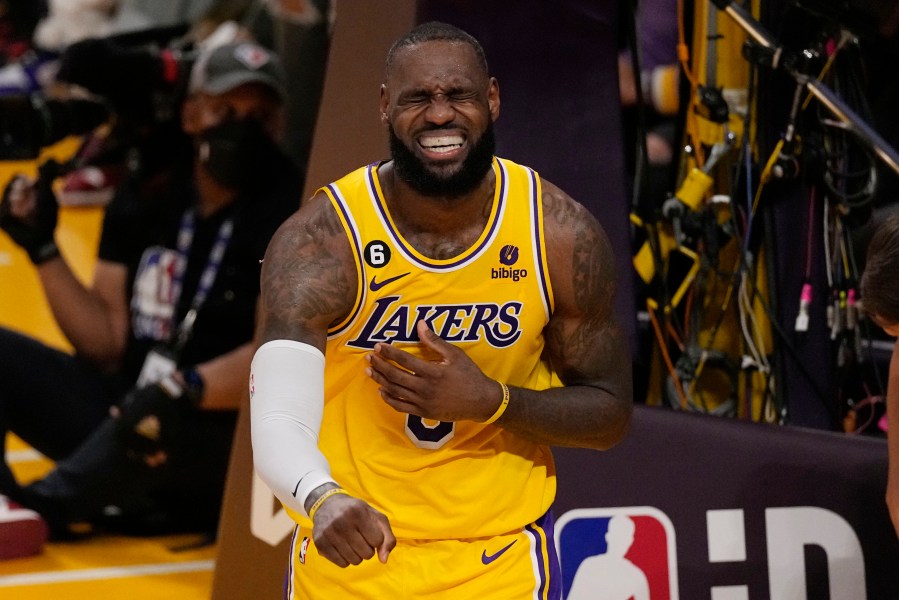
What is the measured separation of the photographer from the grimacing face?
2.23 m

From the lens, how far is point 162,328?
5.39 metres

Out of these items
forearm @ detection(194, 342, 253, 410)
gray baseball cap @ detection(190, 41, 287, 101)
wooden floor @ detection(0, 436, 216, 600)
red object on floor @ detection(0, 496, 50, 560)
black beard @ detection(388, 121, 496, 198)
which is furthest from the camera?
gray baseball cap @ detection(190, 41, 287, 101)

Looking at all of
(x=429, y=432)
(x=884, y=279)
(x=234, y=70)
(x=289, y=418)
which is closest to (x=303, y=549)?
(x=429, y=432)

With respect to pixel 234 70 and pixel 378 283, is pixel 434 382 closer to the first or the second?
pixel 378 283

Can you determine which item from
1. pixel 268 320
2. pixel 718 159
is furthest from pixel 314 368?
pixel 718 159

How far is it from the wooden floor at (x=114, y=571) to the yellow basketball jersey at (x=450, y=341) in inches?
78.0

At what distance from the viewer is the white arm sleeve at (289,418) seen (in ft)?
8.23

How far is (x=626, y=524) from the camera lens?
12.8 ft

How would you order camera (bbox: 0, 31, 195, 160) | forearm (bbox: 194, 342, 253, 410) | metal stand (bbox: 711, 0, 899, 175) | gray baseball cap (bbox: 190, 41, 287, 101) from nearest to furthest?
metal stand (bbox: 711, 0, 899, 175), forearm (bbox: 194, 342, 253, 410), gray baseball cap (bbox: 190, 41, 287, 101), camera (bbox: 0, 31, 195, 160)

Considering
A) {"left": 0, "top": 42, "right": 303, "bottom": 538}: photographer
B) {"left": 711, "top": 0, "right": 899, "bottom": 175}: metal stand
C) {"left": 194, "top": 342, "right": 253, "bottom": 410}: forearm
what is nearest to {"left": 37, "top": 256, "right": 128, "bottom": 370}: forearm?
{"left": 0, "top": 42, "right": 303, "bottom": 538}: photographer

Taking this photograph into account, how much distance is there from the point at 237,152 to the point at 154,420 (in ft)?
3.29

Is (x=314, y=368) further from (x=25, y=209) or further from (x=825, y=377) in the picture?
(x=25, y=209)

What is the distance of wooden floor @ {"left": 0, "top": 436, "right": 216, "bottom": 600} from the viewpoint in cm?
477

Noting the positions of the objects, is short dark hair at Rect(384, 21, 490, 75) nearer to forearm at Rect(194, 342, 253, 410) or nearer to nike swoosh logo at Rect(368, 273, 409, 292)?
nike swoosh logo at Rect(368, 273, 409, 292)
